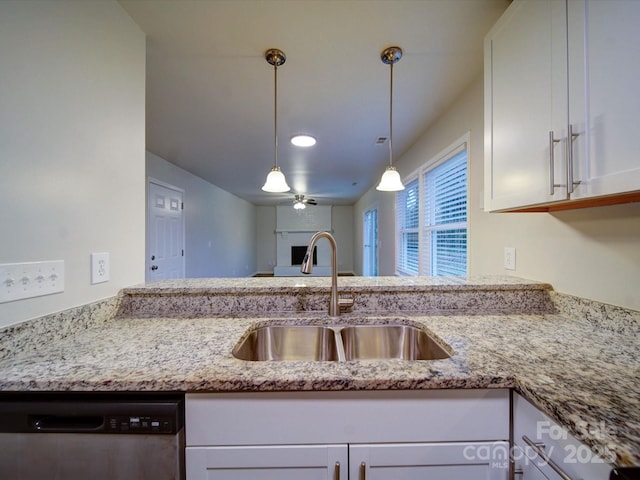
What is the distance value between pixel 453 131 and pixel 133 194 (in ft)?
7.69

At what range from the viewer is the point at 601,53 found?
0.76 meters

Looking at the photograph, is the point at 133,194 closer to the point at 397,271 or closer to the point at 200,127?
the point at 200,127

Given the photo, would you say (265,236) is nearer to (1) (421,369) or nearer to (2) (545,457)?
(1) (421,369)

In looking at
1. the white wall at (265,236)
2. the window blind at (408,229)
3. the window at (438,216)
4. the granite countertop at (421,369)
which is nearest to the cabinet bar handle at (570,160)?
the granite countertop at (421,369)

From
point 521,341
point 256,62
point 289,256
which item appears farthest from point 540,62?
point 289,256

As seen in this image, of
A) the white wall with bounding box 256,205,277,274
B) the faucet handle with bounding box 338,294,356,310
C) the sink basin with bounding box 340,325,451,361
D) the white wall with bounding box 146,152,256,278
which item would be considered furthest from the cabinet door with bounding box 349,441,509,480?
the white wall with bounding box 256,205,277,274

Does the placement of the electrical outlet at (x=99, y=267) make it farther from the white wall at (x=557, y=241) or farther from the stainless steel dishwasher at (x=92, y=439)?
the white wall at (x=557, y=241)

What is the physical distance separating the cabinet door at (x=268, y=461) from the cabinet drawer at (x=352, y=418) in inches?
0.7

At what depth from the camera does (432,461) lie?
2.28 ft

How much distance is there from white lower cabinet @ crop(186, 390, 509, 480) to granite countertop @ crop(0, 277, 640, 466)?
0.05m

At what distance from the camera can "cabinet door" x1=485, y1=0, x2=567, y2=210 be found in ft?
2.92

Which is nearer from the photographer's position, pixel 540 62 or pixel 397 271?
pixel 540 62

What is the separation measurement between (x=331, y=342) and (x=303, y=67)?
5.57 ft

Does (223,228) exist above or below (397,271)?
above
